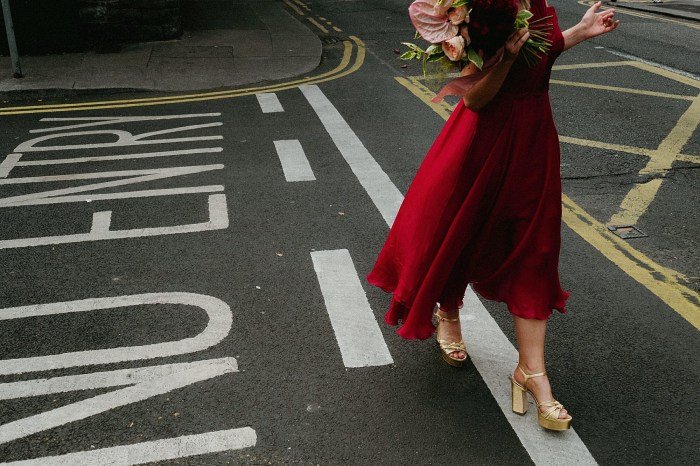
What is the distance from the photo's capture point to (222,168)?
6.69 meters

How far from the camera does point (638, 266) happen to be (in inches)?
188

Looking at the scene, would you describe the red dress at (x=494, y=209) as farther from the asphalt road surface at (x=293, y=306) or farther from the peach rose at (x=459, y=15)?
the asphalt road surface at (x=293, y=306)

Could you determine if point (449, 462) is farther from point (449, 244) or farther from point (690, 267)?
point (690, 267)

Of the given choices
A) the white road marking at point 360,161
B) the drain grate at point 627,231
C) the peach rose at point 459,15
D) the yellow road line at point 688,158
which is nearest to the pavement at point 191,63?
the white road marking at point 360,161

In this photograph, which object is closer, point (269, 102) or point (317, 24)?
point (269, 102)

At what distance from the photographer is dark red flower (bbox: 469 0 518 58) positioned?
2.61 m

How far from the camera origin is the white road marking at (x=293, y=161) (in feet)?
21.1

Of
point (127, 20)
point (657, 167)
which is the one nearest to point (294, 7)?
point (127, 20)

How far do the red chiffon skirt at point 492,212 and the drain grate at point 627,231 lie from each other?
2.26m

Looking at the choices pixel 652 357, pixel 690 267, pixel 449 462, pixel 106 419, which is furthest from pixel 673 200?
pixel 106 419

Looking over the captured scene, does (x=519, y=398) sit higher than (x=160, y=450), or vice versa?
(x=519, y=398)

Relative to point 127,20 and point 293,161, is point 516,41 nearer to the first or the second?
point 293,161

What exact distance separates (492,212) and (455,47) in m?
0.82

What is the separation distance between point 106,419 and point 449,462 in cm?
157
